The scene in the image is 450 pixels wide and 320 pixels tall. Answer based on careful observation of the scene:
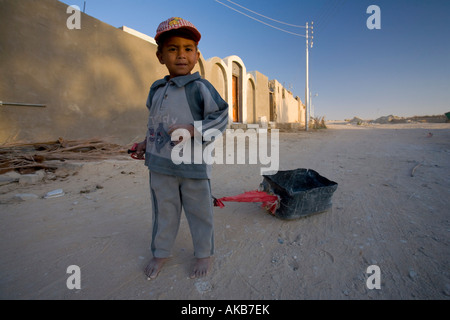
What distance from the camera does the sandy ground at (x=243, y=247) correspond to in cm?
123

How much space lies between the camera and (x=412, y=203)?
2293 millimetres

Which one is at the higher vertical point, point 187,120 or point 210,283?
point 187,120

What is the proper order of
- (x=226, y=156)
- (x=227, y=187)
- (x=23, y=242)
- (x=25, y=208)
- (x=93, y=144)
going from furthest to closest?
(x=226, y=156) → (x=93, y=144) → (x=227, y=187) → (x=25, y=208) → (x=23, y=242)

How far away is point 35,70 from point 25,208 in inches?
132

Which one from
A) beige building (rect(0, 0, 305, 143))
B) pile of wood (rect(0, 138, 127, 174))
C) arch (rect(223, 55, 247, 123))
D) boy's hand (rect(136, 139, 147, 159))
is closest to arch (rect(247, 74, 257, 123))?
arch (rect(223, 55, 247, 123))

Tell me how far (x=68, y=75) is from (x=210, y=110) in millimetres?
4939

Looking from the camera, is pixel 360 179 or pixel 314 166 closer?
pixel 360 179

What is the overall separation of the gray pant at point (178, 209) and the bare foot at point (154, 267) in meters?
0.04

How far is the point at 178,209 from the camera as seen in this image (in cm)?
144

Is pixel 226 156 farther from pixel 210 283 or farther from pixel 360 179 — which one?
pixel 210 283

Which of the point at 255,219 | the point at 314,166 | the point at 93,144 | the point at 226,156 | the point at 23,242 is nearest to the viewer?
the point at 23,242

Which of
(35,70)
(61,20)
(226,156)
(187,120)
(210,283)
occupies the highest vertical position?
(61,20)

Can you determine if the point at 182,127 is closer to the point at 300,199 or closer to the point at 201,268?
the point at 201,268

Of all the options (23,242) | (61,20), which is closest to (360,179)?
(23,242)
